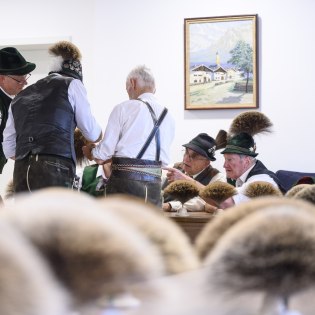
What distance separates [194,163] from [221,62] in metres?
0.99

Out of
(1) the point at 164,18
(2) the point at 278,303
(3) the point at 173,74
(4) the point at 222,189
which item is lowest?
(4) the point at 222,189

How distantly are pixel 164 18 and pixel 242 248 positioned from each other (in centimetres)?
485

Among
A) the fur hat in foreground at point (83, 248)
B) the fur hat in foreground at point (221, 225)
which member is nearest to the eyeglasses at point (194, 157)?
the fur hat in foreground at point (221, 225)

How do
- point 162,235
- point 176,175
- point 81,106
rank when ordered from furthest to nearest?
point 176,175 → point 81,106 → point 162,235

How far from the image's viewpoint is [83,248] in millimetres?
359

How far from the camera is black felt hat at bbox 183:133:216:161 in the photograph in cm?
436

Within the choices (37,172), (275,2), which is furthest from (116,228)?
(275,2)

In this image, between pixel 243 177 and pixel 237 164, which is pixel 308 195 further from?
pixel 237 164

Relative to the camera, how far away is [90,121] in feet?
9.01

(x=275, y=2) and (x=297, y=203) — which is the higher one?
(x=275, y=2)

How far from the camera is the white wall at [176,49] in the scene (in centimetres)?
486

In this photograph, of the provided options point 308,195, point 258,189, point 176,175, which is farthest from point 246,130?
point 308,195

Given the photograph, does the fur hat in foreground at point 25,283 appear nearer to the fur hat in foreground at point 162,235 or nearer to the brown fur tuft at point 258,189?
the fur hat in foreground at point 162,235

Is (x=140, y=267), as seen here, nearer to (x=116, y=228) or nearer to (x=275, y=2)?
(x=116, y=228)
